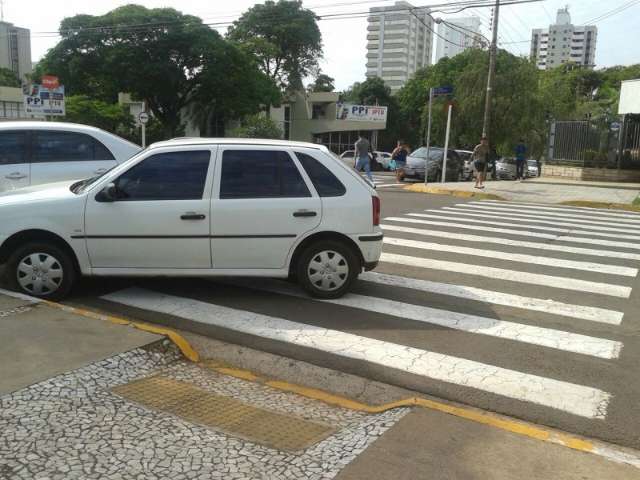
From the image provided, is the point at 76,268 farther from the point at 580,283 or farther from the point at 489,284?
the point at 580,283

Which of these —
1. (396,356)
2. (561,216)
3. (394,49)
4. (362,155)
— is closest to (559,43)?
(362,155)

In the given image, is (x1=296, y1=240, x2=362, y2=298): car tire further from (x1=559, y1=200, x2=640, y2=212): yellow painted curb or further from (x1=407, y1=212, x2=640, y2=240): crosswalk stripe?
(x1=559, y1=200, x2=640, y2=212): yellow painted curb

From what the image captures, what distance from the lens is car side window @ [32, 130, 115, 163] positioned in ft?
27.9

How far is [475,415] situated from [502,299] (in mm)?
3130

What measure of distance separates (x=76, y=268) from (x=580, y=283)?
6043 mm

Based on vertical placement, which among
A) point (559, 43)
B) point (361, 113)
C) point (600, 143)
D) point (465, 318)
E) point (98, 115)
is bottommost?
point (465, 318)

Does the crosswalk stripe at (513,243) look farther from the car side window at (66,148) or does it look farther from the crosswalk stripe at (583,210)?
the car side window at (66,148)

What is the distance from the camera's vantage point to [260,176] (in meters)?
6.42

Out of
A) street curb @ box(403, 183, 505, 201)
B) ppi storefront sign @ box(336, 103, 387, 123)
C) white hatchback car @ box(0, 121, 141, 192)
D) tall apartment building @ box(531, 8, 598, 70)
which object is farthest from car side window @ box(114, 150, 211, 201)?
tall apartment building @ box(531, 8, 598, 70)

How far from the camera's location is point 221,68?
44.3 metres

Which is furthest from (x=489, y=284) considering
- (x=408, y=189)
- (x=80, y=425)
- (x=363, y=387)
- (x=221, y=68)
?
(x=221, y=68)

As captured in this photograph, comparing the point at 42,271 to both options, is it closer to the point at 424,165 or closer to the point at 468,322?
the point at 468,322

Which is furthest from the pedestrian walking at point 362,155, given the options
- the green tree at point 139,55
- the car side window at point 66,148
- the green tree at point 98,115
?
the green tree at point 139,55

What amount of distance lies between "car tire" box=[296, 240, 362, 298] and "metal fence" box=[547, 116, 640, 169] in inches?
919
